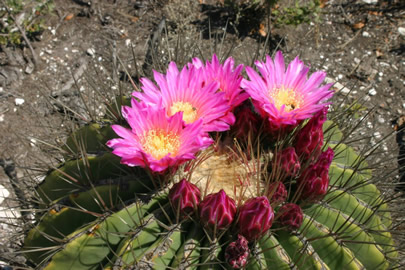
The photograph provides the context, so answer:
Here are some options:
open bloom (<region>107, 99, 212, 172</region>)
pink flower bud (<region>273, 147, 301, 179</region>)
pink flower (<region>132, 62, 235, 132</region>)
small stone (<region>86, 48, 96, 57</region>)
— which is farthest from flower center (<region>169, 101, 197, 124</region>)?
small stone (<region>86, 48, 96, 57</region>)

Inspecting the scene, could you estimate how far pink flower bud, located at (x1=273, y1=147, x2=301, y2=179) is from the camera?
1555mm

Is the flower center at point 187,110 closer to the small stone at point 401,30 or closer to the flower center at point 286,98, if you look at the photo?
the flower center at point 286,98

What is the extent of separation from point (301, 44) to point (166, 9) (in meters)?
1.33

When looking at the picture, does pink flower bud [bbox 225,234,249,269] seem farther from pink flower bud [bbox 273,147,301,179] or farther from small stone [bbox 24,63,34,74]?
small stone [bbox 24,63,34,74]

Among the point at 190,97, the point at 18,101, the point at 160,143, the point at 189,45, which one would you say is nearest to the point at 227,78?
the point at 190,97

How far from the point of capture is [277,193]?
4.92 ft

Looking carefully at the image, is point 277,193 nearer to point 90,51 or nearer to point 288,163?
point 288,163

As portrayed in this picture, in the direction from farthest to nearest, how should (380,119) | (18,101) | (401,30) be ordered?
(401,30) < (380,119) < (18,101)

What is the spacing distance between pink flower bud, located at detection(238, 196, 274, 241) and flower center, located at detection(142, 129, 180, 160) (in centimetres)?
31

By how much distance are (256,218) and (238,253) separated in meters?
0.13

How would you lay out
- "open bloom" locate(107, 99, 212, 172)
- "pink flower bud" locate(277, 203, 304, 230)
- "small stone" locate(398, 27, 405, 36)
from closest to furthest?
"open bloom" locate(107, 99, 212, 172)
"pink flower bud" locate(277, 203, 304, 230)
"small stone" locate(398, 27, 405, 36)

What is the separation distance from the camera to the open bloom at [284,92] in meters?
1.52

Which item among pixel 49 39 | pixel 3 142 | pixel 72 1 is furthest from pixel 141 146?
pixel 72 1

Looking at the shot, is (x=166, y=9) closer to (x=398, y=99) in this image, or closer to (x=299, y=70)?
(x=398, y=99)
